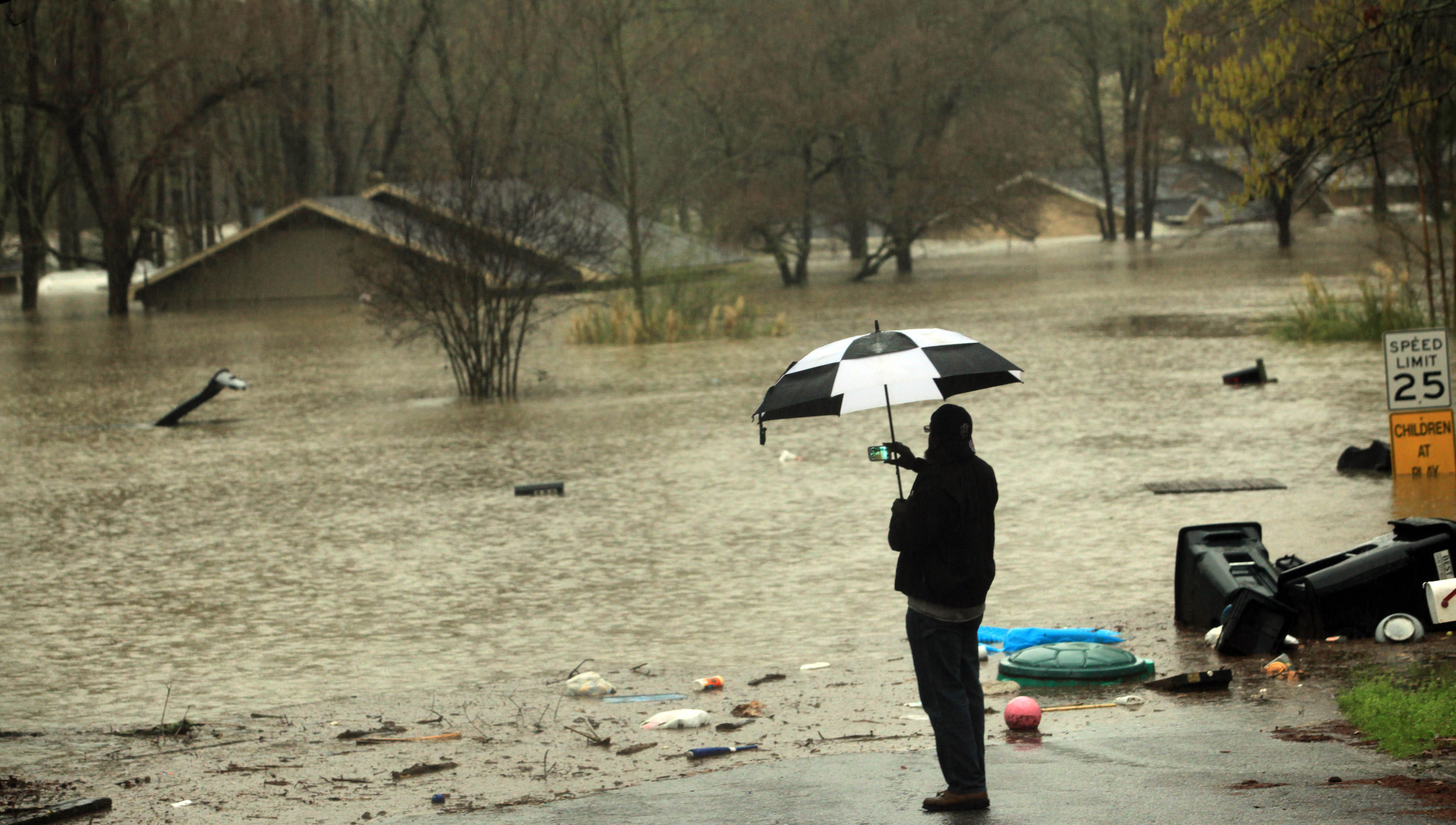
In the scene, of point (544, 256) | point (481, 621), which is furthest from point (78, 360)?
point (481, 621)

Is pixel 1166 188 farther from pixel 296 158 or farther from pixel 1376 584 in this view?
pixel 1376 584

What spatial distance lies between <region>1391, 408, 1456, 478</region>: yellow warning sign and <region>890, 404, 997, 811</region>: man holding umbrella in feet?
24.1

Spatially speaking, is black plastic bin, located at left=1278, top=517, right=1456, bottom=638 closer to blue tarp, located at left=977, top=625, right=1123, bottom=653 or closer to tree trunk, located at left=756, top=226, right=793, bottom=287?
blue tarp, located at left=977, top=625, right=1123, bottom=653

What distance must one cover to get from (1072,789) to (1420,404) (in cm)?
722

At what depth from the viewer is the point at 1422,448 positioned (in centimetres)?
1177

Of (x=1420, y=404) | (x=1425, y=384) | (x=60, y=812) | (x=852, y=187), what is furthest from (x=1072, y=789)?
(x=852, y=187)

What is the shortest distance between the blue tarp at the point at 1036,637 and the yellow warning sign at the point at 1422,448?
468cm

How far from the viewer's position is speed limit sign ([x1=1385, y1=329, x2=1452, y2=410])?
11.2 m

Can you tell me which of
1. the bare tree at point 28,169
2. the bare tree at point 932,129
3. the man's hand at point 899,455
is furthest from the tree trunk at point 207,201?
the man's hand at point 899,455

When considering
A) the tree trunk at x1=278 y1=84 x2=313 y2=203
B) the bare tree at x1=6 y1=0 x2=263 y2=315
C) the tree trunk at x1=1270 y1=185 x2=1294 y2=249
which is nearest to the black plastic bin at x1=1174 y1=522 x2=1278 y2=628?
the bare tree at x1=6 y1=0 x2=263 y2=315

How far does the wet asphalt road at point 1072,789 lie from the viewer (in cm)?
518

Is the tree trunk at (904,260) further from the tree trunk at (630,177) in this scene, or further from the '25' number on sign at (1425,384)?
the '25' number on sign at (1425,384)

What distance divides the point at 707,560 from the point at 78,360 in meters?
23.4

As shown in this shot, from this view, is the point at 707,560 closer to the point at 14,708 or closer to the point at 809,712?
the point at 809,712
